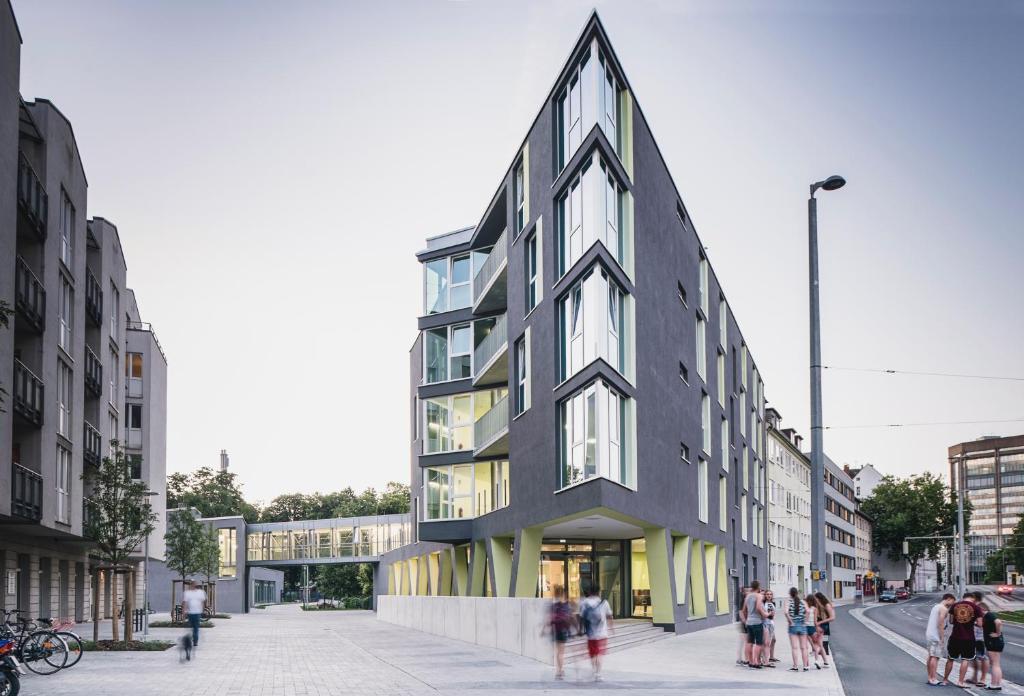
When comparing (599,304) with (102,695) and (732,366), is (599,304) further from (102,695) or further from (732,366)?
(732,366)

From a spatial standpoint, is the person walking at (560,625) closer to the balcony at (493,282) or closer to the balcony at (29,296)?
the balcony at (29,296)

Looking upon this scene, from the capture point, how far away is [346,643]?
93.4 feet

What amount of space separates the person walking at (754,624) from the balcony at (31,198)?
1999 cm

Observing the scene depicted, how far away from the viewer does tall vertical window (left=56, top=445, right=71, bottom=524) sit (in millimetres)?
29828

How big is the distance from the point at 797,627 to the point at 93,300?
1141 inches

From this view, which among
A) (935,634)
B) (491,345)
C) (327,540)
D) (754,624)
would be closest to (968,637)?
(935,634)

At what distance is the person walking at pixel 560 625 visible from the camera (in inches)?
662

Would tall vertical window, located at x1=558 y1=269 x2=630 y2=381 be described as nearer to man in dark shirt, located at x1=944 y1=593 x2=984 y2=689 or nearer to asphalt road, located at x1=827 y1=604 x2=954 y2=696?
asphalt road, located at x1=827 y1=604 x2=954 y2=696

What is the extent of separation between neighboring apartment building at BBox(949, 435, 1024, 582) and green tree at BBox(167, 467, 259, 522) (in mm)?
123045

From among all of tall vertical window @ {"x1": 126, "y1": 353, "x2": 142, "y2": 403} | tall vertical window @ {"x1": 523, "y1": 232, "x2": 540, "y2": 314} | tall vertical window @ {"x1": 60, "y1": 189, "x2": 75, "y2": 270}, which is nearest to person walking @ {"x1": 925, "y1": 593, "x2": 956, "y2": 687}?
tall vertical window @ {"x1": 523, "y1": 232, "x2": 540, "y2": 314}

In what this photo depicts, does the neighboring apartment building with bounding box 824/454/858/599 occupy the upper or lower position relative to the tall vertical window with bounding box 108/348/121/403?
lower

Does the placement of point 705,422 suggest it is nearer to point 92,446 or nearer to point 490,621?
point 490,621

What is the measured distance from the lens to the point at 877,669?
2042 centimetres

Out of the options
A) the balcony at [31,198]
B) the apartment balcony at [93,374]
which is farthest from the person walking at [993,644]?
the apartment balcony at [93,374]
